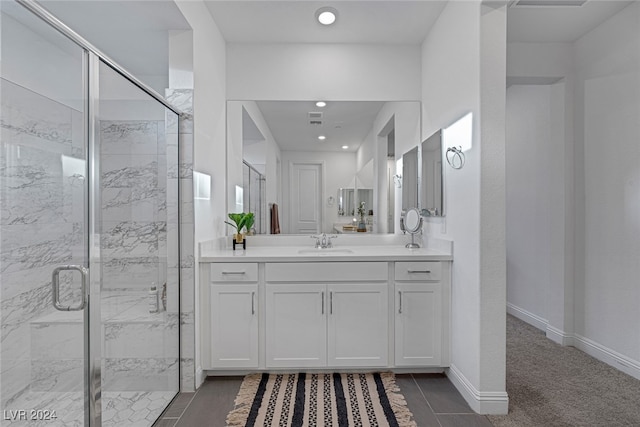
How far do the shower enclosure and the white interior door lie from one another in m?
1.42

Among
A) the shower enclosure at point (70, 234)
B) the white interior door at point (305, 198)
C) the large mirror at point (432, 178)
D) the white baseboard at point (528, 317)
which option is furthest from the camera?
the white baseboard at point (528, 317)

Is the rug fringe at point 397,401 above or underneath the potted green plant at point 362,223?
underneath

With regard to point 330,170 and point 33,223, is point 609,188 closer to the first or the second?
point 330,170

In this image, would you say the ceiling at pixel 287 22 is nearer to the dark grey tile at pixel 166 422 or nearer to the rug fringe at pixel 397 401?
the dark grey tile at pixel 166 422

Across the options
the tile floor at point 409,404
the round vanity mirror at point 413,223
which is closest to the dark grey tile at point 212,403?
the tile floor at point 409,404

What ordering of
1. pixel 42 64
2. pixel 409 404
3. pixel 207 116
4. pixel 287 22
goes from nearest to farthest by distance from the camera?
1. pixel 42 64
2. pixel 409 404
3. pixel 207 116
4. pixel 287 22

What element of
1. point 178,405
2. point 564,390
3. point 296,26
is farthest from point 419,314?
point 296,26

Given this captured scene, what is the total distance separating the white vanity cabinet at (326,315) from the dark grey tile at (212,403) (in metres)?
0.30

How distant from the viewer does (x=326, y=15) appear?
2.74 m

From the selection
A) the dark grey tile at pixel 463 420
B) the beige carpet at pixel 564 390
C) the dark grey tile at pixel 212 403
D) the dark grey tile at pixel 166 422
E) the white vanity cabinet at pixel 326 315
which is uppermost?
the white vanity cabinet at pixel 326 315

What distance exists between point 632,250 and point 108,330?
10.9 feet

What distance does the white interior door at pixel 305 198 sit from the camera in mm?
3348

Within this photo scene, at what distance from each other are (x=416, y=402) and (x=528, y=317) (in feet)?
6.91

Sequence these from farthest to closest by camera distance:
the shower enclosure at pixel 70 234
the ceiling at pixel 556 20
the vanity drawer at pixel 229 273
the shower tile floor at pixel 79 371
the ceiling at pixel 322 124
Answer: the ceiling at pixel 322 124
the ceiling at pixel 556 20
the vanity drawer at pixel 229 273
the shower tile floor at pixel 79 371
the shower enclosure at pixel 70 234
